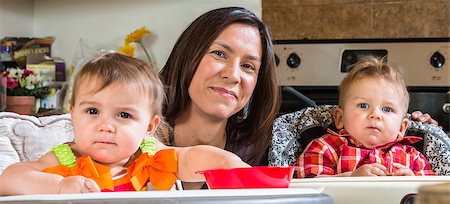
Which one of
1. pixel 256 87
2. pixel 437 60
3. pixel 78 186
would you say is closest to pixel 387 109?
pixel 256 87

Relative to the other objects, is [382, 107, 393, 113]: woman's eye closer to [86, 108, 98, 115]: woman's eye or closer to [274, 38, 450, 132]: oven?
[86, 108, 98, 115]: woman's eye

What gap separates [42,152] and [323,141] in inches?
25.7

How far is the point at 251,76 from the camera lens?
1730 mm

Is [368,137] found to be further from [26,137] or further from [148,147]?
[26,137]

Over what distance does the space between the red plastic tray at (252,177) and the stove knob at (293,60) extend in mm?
2068

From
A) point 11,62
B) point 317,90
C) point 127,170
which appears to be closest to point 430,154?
point 127,170

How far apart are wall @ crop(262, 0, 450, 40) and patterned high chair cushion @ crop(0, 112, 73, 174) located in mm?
1688

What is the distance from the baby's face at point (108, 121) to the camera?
1.25 meters

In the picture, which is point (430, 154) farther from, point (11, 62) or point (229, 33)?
point (11, 62)

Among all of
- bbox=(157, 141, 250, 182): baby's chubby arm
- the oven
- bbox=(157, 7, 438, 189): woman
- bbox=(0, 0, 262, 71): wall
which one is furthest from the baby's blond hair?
bbox=(0, 0, 262, 71): wall

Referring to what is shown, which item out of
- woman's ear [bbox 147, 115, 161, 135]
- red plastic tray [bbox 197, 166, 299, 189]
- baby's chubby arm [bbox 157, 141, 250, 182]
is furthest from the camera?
woman's ear [bbox 147, 115, 161, 135]

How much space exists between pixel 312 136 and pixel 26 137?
694 mm

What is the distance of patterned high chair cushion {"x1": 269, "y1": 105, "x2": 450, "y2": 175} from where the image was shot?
1727 mm

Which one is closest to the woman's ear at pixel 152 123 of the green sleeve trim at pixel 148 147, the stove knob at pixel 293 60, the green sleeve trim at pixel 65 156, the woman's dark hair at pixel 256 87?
the green sleeve trim at pixel 148 147
